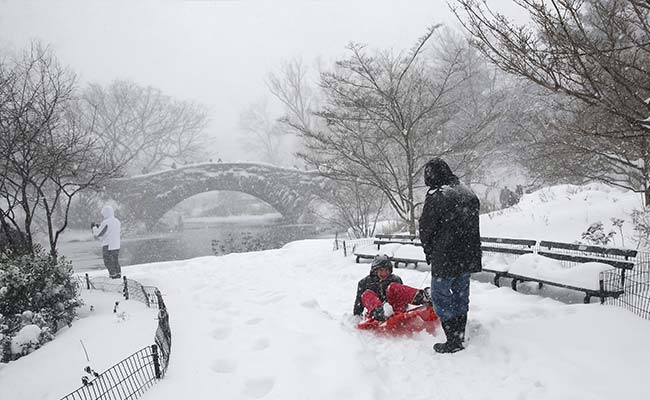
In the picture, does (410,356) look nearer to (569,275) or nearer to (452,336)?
(452,336)

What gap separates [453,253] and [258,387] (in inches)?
88.8

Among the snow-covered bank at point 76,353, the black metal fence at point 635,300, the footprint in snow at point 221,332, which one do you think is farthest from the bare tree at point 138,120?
the black metal fence at point 635,300

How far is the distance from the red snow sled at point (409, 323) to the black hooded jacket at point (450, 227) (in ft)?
2.61

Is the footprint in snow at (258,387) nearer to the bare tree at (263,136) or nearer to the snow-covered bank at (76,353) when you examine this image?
the snow-covered bank at (76,353)

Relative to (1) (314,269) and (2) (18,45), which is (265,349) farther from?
(2) (18,45)

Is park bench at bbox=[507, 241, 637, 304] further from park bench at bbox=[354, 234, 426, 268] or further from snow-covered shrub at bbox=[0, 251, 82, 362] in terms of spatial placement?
snow-covered shrub at bbox=[0, 251, 82, 362]

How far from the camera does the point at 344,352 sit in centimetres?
387

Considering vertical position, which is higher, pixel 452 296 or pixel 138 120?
pixel 138 120

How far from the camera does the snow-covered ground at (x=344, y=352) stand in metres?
3.16

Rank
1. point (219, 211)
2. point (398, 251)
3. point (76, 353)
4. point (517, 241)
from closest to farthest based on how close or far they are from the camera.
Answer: point (76, 353), point (517, 241), point (398, 251), point (219, 211)

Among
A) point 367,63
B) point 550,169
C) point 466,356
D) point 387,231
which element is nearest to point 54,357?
point 466,356

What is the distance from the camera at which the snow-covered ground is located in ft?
10.4

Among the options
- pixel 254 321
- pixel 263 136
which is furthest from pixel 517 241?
pixel 263 136

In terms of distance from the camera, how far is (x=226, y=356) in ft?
13.1
